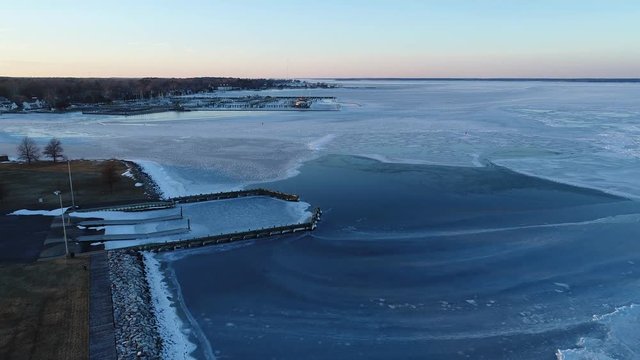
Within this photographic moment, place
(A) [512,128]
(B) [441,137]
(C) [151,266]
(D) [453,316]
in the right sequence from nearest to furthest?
(D) [453,316]
(C) [151,266]
(B) [441,137]
(A) [512,128]

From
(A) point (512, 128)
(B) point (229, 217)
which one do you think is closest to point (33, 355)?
(B) point (229, 217)

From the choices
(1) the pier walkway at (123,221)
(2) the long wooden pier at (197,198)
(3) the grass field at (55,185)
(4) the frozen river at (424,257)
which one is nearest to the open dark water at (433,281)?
(4) the frozen river at (424,257)

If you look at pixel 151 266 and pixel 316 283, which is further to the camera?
pixel 151 266

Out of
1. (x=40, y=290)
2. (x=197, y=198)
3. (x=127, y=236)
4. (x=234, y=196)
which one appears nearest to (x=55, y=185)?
(x=197, y=198)

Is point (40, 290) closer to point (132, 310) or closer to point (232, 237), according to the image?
point (132, 310)

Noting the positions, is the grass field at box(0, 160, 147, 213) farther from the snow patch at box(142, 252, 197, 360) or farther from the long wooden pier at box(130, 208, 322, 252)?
the snow patch at box(142, 252, 197, 360)

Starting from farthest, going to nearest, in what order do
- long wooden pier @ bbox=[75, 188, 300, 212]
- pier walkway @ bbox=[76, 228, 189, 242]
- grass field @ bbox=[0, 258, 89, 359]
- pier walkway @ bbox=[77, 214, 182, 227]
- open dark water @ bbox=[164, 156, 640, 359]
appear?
1. long wooden pier @ bbox=[75, 188, 300, 212]
2. pier walkway @ bbox=[77, 214, 182, 227]
3. pier walkway @ bbox=[76, 228, 189, 242]
4. open dark water @ bbox=[164, 156, 640, 359]
5. grass field @ bbox=[0, 258, 89, 359]

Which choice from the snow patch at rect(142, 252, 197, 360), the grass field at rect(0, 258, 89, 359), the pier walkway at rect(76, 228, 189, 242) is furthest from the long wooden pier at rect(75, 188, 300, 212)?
the snow patch at rect(142, 252, 197, 360)

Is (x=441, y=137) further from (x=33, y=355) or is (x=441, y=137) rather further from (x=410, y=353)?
(x=33, y=355)
